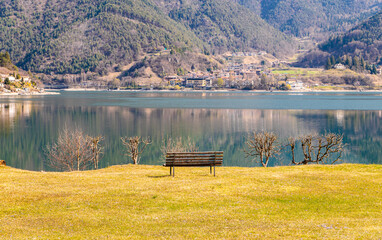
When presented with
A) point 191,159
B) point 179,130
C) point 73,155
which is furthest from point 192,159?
point 179,130

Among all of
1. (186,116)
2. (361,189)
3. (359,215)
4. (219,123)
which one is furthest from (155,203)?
(186,116)

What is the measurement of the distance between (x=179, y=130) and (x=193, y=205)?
6574 cm

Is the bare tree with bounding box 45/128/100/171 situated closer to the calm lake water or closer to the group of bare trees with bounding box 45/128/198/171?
the group of bare trees with bounding box 45/128/198/171

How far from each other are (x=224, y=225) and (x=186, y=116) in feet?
319

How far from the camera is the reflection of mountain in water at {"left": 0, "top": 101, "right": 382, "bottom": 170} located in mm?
58025

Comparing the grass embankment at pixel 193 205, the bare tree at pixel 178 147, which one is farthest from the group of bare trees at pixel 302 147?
the grass embankment at pixel 193 205

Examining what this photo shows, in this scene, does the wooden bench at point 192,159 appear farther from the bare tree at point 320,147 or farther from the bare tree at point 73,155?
the bare tree at point 73,155

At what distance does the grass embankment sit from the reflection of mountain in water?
31987 mm

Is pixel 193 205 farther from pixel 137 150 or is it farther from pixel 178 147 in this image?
pixel 137 150

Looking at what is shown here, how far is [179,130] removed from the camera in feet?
273

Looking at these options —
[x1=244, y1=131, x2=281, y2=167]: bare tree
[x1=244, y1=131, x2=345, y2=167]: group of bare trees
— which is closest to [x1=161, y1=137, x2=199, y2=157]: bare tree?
[x1=244, y1=131, x2=281, y2=167]: bare tree

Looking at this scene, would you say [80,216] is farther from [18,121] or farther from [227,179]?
[18,121]

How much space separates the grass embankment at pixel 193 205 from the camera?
1420 centimetres

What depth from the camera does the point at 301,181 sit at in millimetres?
21812
